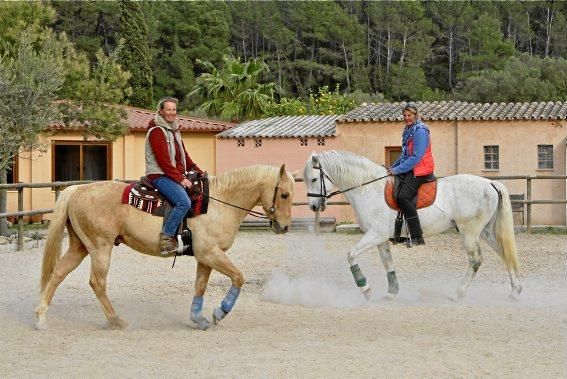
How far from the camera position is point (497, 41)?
6216 cm

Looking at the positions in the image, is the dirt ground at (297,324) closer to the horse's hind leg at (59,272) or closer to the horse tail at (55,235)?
the horse's hind leg at (59,272)

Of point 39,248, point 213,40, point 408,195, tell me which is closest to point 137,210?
point 408,195

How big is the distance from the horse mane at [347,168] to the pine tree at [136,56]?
31315 mm

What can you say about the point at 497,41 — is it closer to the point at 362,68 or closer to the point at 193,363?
the point at 362,68

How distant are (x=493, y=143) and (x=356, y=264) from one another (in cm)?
1327

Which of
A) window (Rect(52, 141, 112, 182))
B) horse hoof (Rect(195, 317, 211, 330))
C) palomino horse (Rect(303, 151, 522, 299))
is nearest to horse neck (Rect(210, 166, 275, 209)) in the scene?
horse hoof (Rect(195, 317, 211, 330))

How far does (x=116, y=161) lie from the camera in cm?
2306

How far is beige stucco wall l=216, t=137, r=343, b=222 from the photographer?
72.4 ft

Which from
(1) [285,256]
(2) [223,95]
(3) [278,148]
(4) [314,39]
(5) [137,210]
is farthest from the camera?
(4) [314,39]

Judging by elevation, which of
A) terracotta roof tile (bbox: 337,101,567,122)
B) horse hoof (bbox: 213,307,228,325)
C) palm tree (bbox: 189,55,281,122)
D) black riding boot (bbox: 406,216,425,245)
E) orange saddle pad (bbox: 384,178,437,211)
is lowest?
horse hoof (bbox: 213,307,228,325)

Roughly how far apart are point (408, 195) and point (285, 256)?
4498 mm

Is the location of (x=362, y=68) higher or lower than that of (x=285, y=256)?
higher

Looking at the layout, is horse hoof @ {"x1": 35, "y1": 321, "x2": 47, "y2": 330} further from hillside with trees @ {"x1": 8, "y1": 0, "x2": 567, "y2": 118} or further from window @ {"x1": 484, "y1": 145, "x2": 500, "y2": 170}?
hillside with trees @ {"x1": 8, "y1": 0, "x2": 567, "y2": 118}

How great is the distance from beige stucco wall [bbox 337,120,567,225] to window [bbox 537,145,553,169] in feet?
0.37
